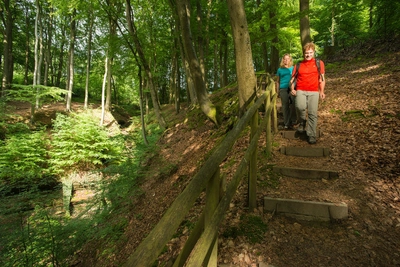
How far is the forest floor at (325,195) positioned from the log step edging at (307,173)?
3.8 inches

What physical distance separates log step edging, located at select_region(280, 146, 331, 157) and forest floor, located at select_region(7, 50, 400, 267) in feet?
0.45

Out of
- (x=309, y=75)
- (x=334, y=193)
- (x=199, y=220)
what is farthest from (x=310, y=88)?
(x=199, y=220)

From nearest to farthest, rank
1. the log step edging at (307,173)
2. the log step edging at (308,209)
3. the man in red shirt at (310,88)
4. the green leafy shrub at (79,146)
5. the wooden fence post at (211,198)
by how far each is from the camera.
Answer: the wooden fence post at (211,198), the log step edging at (308,209), the log step edging at (307,173), the man in red shirt at (310,88), the green leafy shrub at (79,146)

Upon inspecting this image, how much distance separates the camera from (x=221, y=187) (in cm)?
190

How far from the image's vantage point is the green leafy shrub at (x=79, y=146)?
10970mm

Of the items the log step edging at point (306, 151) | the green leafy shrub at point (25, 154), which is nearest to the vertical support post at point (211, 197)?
the log step edging at point (306, 151)

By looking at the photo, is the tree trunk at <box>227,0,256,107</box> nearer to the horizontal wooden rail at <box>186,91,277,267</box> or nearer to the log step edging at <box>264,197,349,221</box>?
the log step edging at <box>264,197,349,221</box>

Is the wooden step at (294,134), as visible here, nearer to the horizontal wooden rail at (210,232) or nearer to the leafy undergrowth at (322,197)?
the leafy undergrowth at (322,197)

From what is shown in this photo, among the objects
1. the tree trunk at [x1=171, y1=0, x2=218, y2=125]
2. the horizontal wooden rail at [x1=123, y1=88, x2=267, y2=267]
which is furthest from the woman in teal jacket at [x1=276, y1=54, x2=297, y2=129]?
the horizontal wooden rail at [x1=123, y1=88, x2=267, y2=267]

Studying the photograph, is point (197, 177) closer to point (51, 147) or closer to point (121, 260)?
point (121, 260)

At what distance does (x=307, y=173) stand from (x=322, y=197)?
0.59 metres

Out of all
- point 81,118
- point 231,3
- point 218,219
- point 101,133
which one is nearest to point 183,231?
point 218,219

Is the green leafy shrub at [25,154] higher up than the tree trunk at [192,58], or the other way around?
the tree trunk at [192,58]

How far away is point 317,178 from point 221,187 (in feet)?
7.66
